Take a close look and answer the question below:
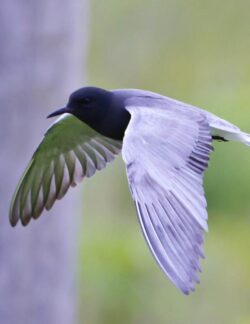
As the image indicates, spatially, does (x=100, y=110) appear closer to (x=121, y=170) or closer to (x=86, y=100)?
(x=86, y=100)

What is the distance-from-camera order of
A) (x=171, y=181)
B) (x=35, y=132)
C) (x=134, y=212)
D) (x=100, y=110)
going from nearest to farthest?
(x=171, y=181) → (x=100, y=110) → (x=35, y=132) → (x=134, y=212)

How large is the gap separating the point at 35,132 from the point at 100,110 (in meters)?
0.27

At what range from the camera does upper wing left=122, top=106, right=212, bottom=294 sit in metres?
3.61

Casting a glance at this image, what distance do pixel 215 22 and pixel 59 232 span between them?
4.47 meters

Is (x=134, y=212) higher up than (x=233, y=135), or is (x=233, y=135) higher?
(x=233, y=135)

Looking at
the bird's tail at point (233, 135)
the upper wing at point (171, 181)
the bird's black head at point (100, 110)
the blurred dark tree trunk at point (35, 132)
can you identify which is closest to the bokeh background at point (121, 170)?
the blurred dark tree trunk at point (35, 132)

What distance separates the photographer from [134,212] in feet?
25.0

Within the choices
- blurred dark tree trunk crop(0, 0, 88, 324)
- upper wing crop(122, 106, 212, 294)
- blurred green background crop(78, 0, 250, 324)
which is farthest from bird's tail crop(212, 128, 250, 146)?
blurred green background crop(78, 0, 250, 324)

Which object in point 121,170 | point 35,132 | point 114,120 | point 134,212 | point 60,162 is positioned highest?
point 114,120

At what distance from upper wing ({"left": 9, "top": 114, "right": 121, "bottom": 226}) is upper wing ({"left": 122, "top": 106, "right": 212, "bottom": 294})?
1.85 feet

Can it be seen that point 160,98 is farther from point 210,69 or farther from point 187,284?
point 210,69

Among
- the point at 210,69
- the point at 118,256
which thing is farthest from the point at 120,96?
the point at 210,69

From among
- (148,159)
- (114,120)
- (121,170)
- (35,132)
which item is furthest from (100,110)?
(121,170)

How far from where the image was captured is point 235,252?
766cm
